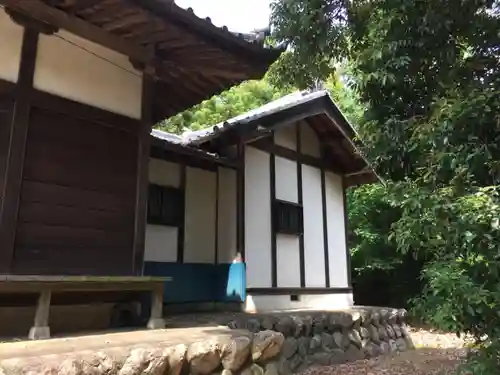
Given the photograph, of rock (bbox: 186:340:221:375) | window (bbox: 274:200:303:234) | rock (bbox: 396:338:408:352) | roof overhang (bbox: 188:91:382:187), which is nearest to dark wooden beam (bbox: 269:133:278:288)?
window (bbox: 274:200:303:234)

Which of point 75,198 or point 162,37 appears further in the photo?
point 162,37

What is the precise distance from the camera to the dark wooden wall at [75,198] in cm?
469

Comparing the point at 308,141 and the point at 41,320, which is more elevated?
the point at 308,141

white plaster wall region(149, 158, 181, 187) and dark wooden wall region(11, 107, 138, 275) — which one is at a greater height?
white plaster wall region(149, 158, 181, 187)

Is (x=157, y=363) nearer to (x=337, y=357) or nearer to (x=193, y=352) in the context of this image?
(x=193, y=352)

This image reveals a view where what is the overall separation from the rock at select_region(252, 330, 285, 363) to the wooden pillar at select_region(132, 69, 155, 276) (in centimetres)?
165

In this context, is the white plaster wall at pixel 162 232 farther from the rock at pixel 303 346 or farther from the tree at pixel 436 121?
the tree at pixel 436 121

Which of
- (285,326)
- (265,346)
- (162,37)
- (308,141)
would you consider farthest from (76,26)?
(308,141)

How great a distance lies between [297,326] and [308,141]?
14.9 feet

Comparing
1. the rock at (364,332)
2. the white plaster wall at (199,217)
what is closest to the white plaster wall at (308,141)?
the white plaster wall at (199,217)

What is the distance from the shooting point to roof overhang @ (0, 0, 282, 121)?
487 centimetres

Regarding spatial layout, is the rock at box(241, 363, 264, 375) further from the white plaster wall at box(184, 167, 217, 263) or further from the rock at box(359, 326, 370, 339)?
the rock at box(359, 326, 370, 339)

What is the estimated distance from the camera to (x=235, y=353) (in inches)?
171

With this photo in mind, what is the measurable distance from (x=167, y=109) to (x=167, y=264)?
2.60 metres
